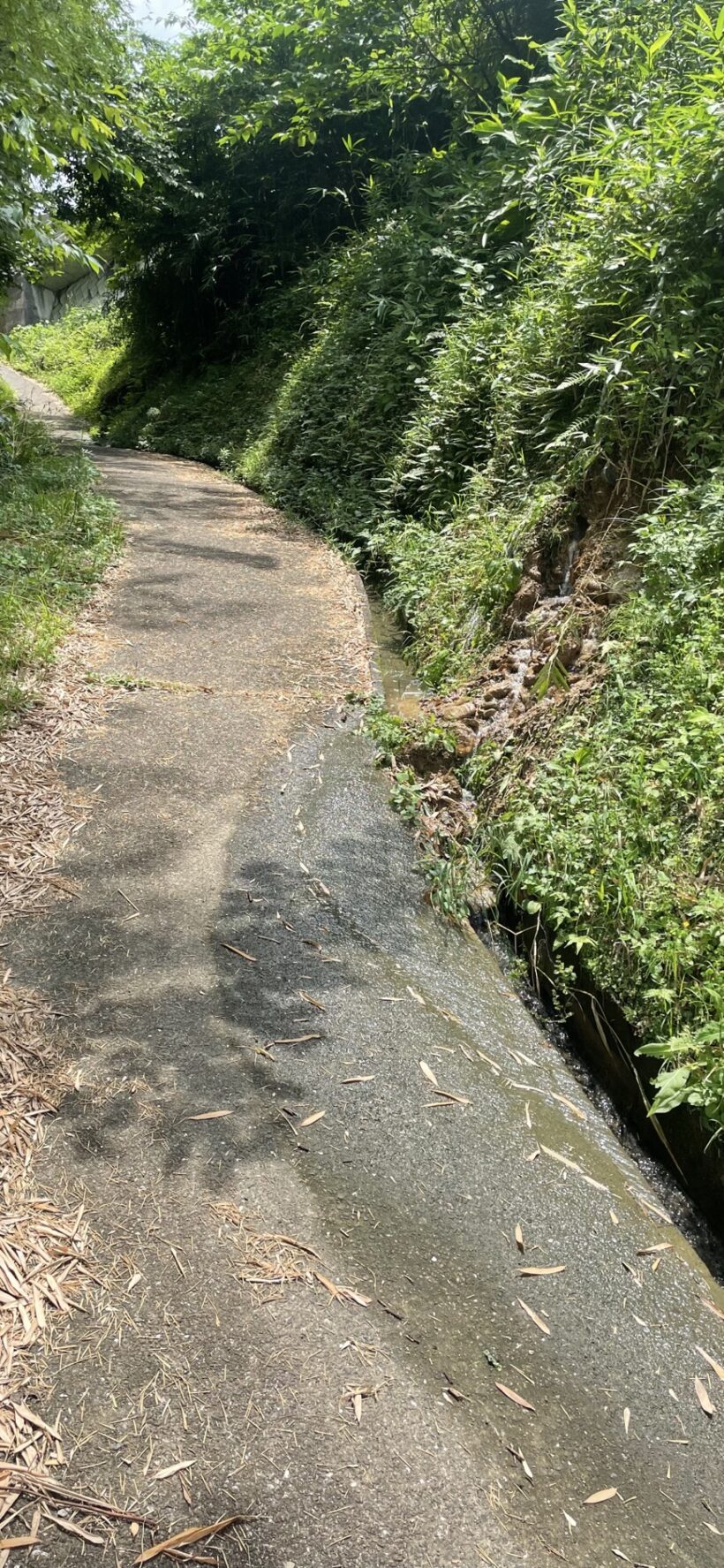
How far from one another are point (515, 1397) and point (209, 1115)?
0.96 meters

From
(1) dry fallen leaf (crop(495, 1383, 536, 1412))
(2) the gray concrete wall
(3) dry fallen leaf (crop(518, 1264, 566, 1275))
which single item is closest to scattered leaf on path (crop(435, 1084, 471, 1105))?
(3) dry fallen leaf (crop(518, 1264, 566, 1275))

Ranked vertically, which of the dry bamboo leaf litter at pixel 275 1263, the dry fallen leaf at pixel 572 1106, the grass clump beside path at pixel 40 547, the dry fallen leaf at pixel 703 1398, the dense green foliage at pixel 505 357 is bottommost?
the dry fallen leaf at pixel 703 1398

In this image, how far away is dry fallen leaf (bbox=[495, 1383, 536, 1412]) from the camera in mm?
1912

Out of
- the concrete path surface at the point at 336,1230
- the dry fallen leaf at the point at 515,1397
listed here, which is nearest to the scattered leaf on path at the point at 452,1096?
the concrete path surface at the point at 336,1230

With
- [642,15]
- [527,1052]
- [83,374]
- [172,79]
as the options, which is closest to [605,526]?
[527,1052]

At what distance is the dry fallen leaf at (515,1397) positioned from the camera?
6.27ft

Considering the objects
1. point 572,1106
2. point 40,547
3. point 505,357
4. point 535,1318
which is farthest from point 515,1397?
point 505,357

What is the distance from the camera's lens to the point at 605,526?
4633mm

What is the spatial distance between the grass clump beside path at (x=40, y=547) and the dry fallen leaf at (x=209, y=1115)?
226 centimetres

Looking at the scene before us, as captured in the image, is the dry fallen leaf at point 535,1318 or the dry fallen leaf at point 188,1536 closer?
the dry fallen leaf at point 188,1536

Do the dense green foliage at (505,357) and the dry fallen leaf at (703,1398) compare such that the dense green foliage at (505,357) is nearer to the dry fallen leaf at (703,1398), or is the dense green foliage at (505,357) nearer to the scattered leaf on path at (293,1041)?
the dry fallen leaf at (703,1398)

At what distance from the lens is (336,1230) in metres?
2.18

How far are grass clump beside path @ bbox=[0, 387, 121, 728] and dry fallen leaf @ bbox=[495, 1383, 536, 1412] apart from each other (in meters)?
3.16

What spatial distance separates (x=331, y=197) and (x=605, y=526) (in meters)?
10.6
